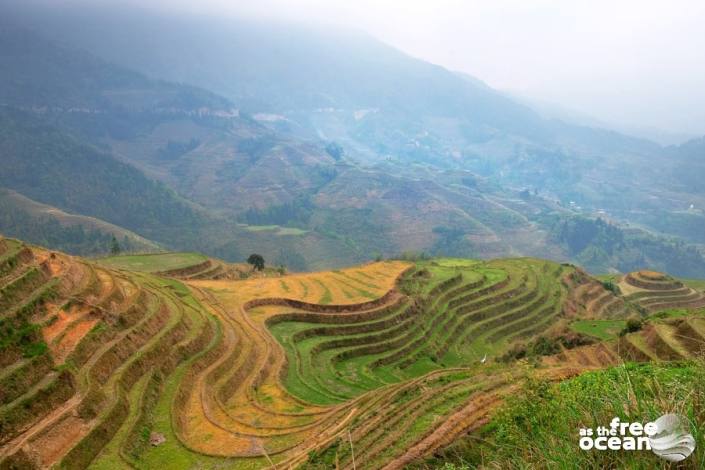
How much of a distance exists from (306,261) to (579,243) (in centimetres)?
10555

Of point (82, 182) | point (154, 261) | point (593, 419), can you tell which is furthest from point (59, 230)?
point (593, 419)

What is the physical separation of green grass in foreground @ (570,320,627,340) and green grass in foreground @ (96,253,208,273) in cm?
3916

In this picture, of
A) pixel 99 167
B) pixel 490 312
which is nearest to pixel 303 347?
pixel 490 312

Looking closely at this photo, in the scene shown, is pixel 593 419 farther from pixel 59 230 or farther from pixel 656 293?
pixel 59 230

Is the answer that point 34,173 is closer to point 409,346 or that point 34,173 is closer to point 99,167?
point 99,167

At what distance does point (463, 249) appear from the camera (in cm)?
15188

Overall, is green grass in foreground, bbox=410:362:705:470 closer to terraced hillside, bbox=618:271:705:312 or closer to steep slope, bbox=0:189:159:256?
terraced hillside, bbox=618:271:705:312

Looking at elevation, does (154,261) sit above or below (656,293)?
below

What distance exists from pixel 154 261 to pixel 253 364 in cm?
2862

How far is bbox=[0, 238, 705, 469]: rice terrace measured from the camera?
15.2 meters

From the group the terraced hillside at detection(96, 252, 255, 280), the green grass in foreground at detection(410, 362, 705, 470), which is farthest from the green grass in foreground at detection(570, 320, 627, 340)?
the terraced hillside at detection(96, 252, 255, 280)

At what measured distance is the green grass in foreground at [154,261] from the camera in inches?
1847

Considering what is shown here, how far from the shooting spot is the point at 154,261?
5084 cm
